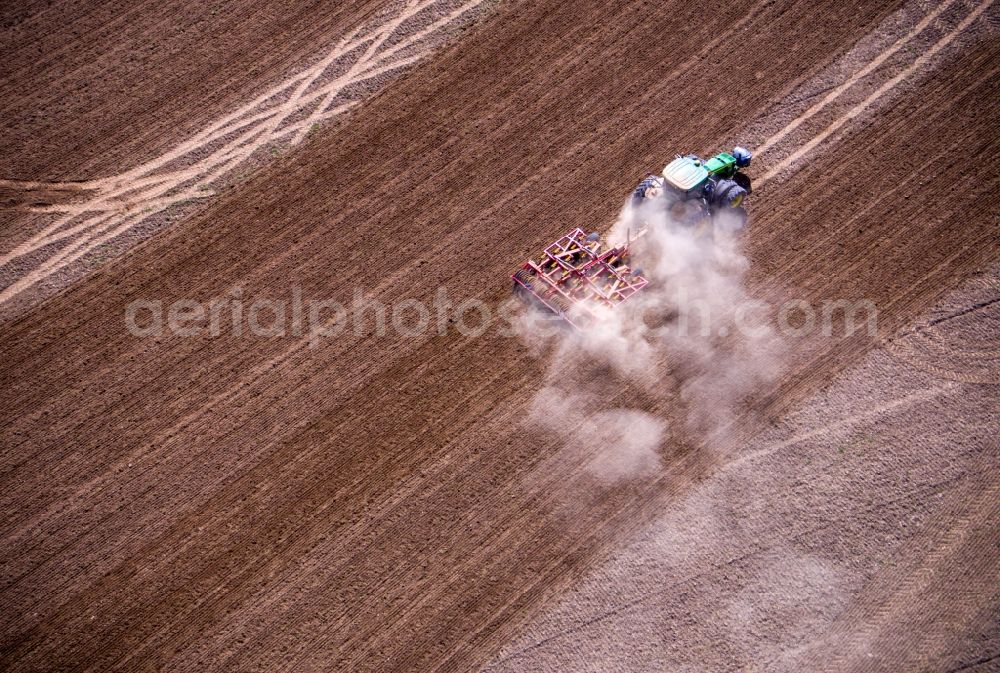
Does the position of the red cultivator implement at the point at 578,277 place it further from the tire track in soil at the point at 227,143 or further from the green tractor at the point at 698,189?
the tire track in soil at the point at 227,143

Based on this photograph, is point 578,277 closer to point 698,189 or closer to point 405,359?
point 698,189

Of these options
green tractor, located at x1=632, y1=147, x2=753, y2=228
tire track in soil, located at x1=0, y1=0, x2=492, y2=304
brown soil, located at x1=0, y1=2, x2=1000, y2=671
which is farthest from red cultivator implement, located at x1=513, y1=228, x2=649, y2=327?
tire track in soil, located at x1=0, y1=0, x2=492, y2=304

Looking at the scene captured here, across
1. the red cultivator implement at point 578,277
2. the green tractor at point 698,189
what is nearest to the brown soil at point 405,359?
the red cultivator implement at point 578,277

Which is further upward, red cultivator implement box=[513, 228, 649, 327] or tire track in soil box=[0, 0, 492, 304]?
tire track in soil box=[0, 0, 492, 304]

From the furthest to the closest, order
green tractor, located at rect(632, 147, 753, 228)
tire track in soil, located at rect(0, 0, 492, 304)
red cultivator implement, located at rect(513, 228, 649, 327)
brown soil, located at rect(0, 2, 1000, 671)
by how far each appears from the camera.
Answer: tire track in soil, located at rect(0, 0, 492, 304)
green tractor, located at rect(632, 147, 753, 228)
red cultivator implement, located at rect(513, 228, 649, 327)
brown soil, located at rect(0, 2, 1000, 671)

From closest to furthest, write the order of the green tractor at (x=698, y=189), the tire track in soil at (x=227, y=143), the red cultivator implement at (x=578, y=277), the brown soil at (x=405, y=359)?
the brown soil at (x=405, y=359)
the red cultivator implement at (x=578, y=277)
the green tractor at (x=698, y=189)
the tire track in soil at (x=227, y=143)

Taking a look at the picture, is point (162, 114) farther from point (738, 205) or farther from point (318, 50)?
point (738, 205)

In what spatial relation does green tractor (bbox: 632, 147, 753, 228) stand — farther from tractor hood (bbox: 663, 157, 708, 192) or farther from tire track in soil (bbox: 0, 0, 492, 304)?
tire track in soil (bbox: 0, 0, 492, 304)
